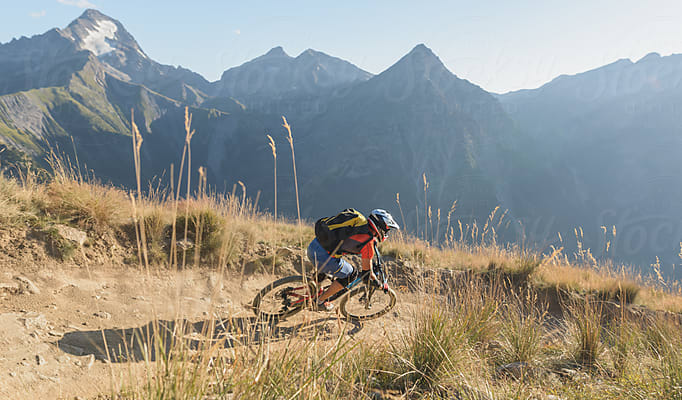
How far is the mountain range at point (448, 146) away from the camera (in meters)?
104

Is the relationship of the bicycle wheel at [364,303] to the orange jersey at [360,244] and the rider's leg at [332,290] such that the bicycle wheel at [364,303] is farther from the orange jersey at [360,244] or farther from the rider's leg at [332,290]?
the orange jersey at [360,244]

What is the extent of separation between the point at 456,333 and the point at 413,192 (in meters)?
114

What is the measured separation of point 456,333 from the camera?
281cm

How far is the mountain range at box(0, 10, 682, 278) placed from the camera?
103812mm

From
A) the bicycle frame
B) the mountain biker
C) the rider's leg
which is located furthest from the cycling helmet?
the rider's leg

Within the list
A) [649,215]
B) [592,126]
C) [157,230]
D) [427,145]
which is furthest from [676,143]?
[157,230]

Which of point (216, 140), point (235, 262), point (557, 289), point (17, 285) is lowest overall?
point (557, 289)

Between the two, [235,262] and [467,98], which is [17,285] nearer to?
[235,262]

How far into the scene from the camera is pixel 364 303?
5238 millimetres

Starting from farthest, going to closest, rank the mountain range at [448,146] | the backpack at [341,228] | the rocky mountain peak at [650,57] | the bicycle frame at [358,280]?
the rocky mountain peak at [650,57] → the mountain range at [448,146] → the bicycle frame at [358,280] → the backpack at [341,228]

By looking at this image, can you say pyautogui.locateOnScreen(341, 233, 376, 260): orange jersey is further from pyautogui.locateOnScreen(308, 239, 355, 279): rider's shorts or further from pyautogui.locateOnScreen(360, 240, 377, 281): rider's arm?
pyautogui.locateOnScreen(308, 239, 355, 279): rider's shorts

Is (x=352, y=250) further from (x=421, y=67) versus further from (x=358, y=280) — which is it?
(x=421, y=67)

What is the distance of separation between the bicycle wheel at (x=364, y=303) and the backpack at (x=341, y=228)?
862 mm

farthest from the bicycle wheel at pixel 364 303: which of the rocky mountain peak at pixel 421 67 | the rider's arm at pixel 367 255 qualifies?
the rocky mountain peak at pixel 421 67
